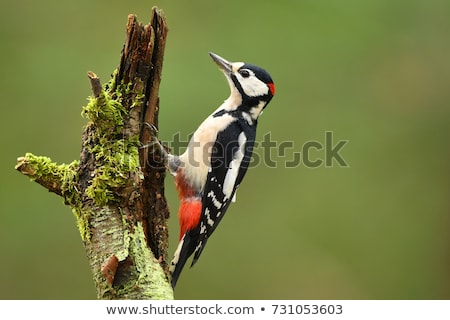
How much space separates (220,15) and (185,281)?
210 cm

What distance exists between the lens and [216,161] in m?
3.92

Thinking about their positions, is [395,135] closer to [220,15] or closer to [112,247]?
[220,15]

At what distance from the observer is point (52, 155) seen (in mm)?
5043

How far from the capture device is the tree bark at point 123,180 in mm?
2973

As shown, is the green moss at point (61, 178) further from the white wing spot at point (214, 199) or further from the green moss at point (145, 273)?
the white wing spot at point (214, 199)

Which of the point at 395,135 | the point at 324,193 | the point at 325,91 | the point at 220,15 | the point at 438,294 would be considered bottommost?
the point at 438,294

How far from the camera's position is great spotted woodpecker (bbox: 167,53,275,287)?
380cm

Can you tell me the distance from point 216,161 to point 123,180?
0.97 m

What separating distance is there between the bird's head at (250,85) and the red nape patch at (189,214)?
630 mm

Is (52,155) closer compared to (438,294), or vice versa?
(52,155)

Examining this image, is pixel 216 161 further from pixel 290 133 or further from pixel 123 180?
pixel 290 133

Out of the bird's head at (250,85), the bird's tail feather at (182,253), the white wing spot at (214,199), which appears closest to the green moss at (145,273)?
the bird's tail feather at (182,253)
